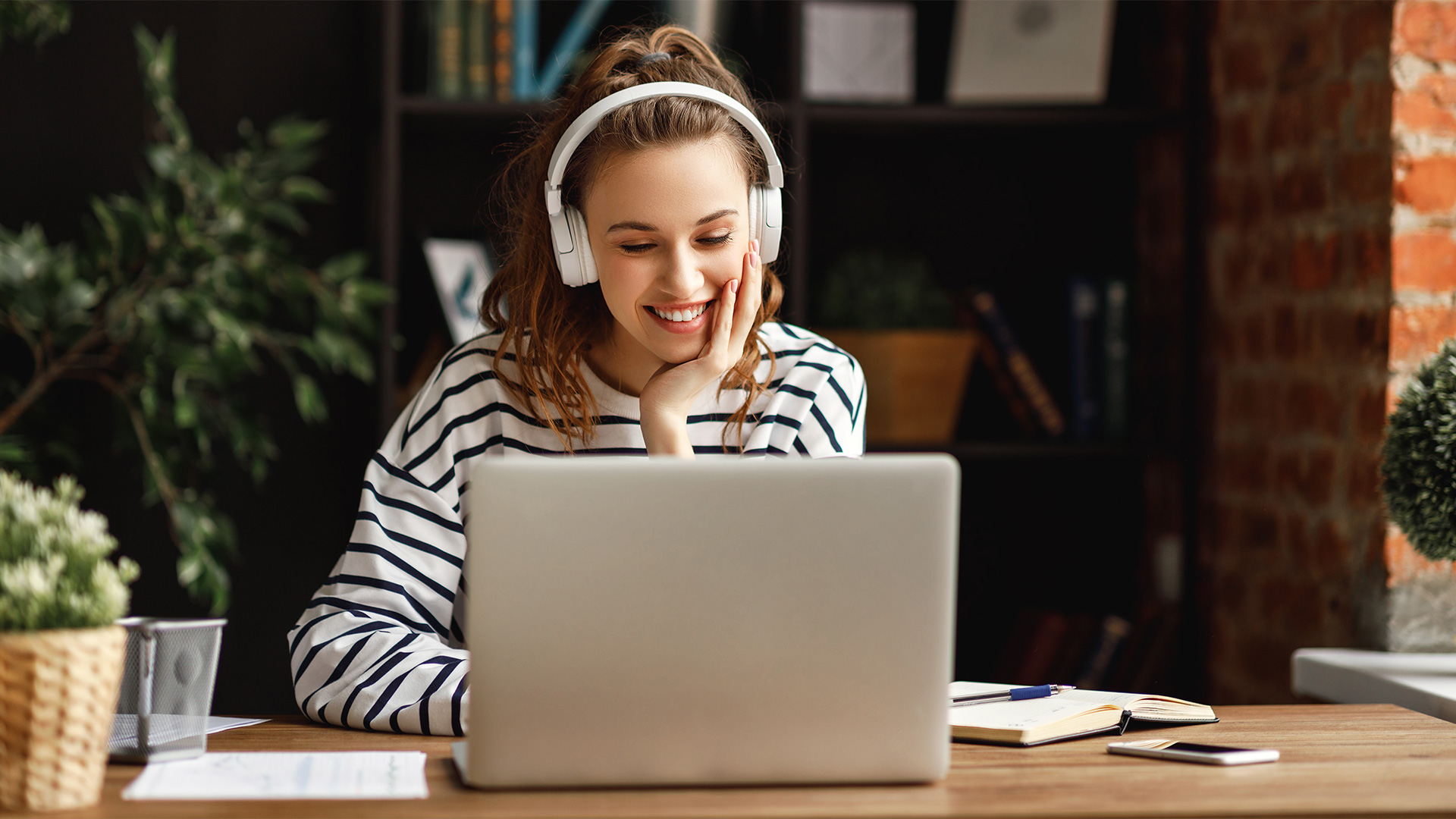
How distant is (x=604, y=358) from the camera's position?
1.46 metres

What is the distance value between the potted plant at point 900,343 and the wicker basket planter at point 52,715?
1.61m

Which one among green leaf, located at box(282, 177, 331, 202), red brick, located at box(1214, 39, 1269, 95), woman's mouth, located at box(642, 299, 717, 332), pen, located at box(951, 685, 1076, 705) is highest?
red brick, located at box(1214, 39, 1269, 95)

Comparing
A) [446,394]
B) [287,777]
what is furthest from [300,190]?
[287,777]

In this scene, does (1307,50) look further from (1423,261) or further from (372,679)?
(372,679)

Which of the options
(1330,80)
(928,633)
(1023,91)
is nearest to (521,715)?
(928,633)

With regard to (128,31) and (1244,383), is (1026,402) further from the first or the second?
(128,31)

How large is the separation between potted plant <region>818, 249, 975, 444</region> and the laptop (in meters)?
1.44

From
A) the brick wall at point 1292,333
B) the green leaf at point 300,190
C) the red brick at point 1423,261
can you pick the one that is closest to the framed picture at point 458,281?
the green leaf at point 300,190

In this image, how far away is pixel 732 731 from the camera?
0.81 metres

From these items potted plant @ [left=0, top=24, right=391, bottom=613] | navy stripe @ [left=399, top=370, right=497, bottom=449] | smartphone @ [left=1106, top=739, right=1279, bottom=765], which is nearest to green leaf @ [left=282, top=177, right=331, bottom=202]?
potted plant @ [left=0, top=24, right=391, bottom=613]

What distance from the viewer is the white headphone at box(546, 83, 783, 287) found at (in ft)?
3.99

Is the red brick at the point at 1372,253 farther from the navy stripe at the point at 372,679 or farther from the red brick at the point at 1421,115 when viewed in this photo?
the navy stripe at the point at 372,679

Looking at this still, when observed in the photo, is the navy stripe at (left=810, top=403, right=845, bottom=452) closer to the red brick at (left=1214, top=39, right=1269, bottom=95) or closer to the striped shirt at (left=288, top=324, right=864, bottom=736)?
the striped shirt at (left=288, top=324, right=864, bottom=736)

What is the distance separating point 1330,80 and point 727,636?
1507mm
